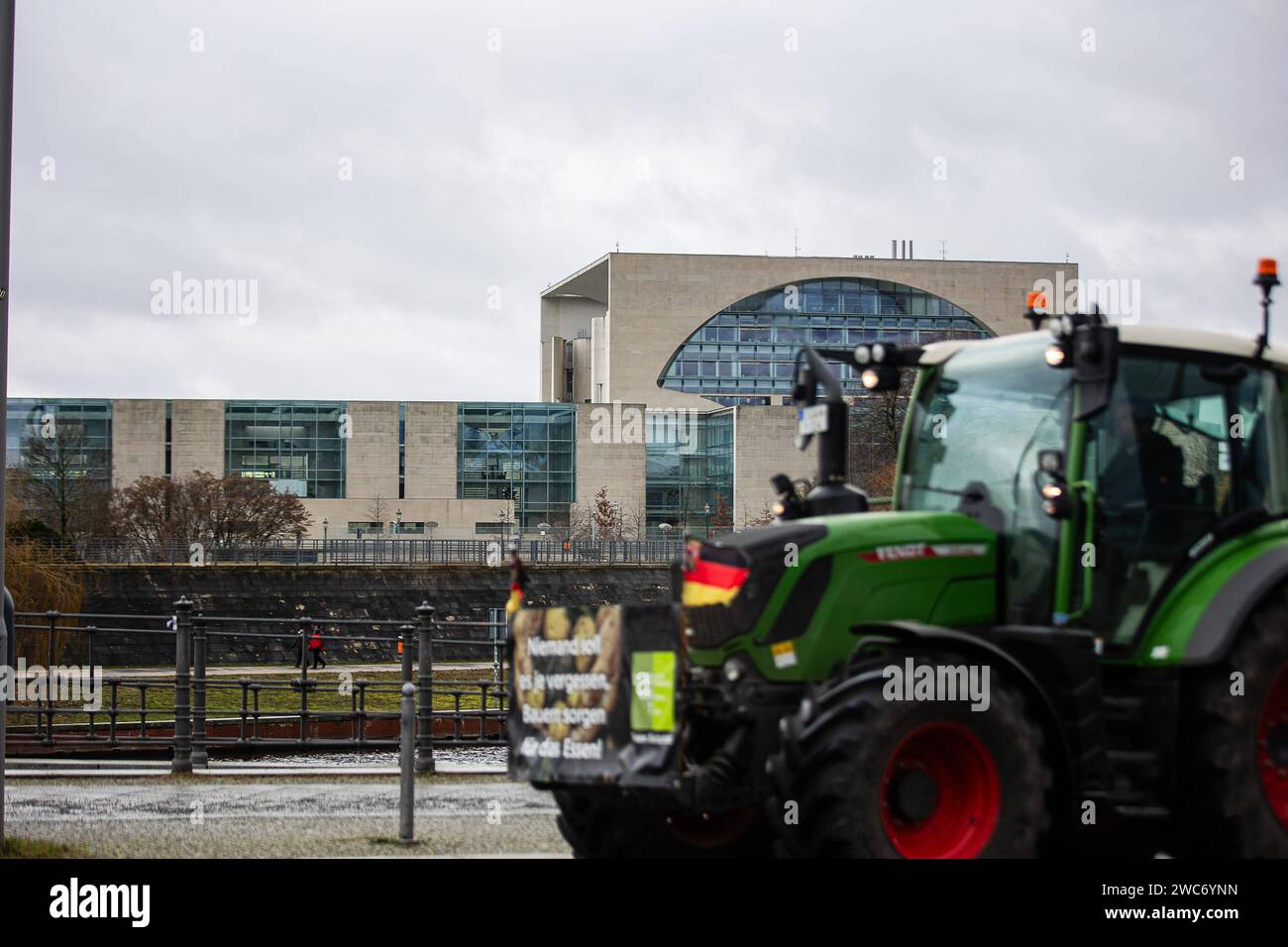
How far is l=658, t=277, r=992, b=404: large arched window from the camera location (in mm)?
112875

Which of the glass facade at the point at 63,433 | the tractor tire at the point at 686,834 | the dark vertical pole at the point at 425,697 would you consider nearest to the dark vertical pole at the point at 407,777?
the tractor tire at the point at 686,834

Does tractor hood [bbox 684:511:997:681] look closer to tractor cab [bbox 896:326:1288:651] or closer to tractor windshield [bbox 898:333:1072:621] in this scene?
tractor windshield [bbox 898:333:1072:621]

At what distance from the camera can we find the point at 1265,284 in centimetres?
937

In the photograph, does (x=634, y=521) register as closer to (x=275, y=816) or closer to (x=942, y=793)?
(x=275, y=816)

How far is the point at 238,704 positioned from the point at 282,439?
5996cm

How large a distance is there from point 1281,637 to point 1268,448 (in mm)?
1416

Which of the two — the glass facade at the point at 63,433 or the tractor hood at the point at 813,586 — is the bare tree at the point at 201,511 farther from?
the tractor hood at the point at 813,586

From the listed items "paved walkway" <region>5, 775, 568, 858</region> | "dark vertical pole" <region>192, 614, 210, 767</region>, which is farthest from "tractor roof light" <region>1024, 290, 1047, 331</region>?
"dark vertical pole" <region>192, 614, 210, 767</region>

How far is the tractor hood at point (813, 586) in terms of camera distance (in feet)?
26.6
